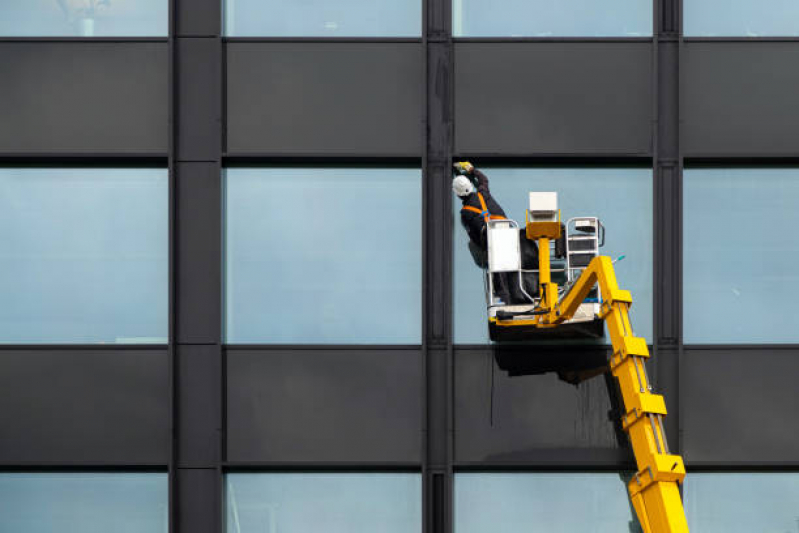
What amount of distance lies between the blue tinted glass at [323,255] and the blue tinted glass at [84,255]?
1.02m

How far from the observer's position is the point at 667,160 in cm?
1197

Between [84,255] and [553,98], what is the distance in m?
6.44

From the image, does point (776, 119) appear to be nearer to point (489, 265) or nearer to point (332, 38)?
point (489, 265)

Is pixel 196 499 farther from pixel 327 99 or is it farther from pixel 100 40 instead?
pixel 100 40

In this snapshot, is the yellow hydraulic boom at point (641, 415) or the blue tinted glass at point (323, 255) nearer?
the yellow hydraulic boom at point (641, 415)

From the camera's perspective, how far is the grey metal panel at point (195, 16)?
39.8 feet

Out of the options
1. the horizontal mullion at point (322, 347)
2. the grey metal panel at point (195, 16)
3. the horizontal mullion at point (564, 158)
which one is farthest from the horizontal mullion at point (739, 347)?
the grey metal panel at point (195, 16)

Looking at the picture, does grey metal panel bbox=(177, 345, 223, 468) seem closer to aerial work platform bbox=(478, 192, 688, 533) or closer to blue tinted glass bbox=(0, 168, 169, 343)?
blue tinted glass bbox=(0, 168, 169, 343)

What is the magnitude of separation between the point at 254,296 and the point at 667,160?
223 inches

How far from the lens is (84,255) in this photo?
473 inches

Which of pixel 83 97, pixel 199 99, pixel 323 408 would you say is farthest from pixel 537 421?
pixel 83 97

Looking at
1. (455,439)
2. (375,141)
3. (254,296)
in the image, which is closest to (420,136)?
(375,141)

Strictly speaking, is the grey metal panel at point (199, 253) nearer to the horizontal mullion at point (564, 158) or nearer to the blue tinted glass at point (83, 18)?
the blue tinted glass at point (83, 18)

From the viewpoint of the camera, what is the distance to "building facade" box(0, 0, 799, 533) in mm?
11695
